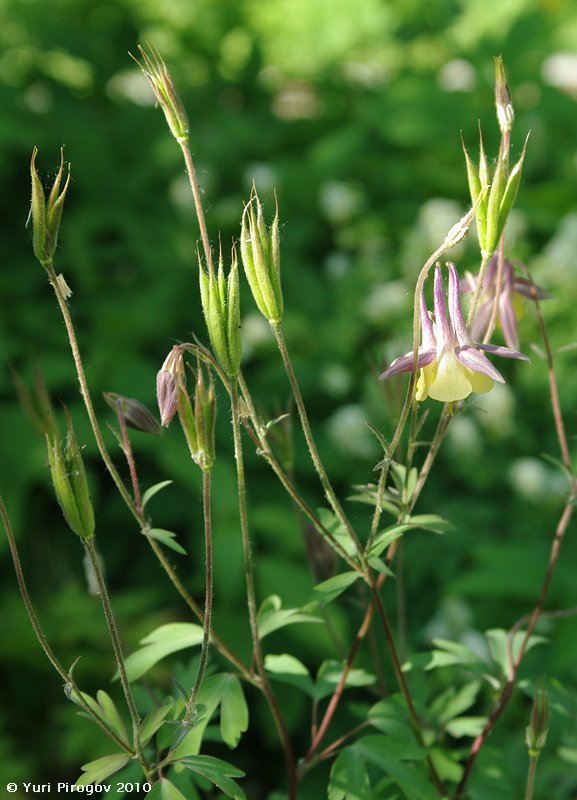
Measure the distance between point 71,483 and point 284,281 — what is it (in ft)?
8.67

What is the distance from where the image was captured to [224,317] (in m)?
0.90

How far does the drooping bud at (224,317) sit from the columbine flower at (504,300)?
354mm

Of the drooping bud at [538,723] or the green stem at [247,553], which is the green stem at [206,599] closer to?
the green stem at [247,553]

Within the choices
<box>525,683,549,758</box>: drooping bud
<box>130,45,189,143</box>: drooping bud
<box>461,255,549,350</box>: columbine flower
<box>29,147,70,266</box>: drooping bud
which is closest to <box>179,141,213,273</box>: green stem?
<box>130,45,189,143</box>: drooping bud

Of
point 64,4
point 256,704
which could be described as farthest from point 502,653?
point 64,4

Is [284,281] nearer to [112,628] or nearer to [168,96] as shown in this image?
[168,96]

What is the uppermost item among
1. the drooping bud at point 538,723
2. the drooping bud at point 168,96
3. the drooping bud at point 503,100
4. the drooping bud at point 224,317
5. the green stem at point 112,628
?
the drooping bud at point 168,96

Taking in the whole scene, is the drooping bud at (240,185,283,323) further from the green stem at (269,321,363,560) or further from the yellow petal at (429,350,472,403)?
the yellow petal at (429,350,472,403)

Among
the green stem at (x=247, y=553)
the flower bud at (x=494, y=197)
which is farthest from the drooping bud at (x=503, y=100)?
the green stem at (x=247, y=553)

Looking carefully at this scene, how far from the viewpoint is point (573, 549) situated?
2.79 metres

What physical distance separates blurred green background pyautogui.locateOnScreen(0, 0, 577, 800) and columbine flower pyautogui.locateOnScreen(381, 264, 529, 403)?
43.3 inches

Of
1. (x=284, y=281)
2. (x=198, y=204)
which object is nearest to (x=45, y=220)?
(x=198, y=204)

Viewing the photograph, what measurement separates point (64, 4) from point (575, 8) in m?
2.77

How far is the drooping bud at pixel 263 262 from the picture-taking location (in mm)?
894
